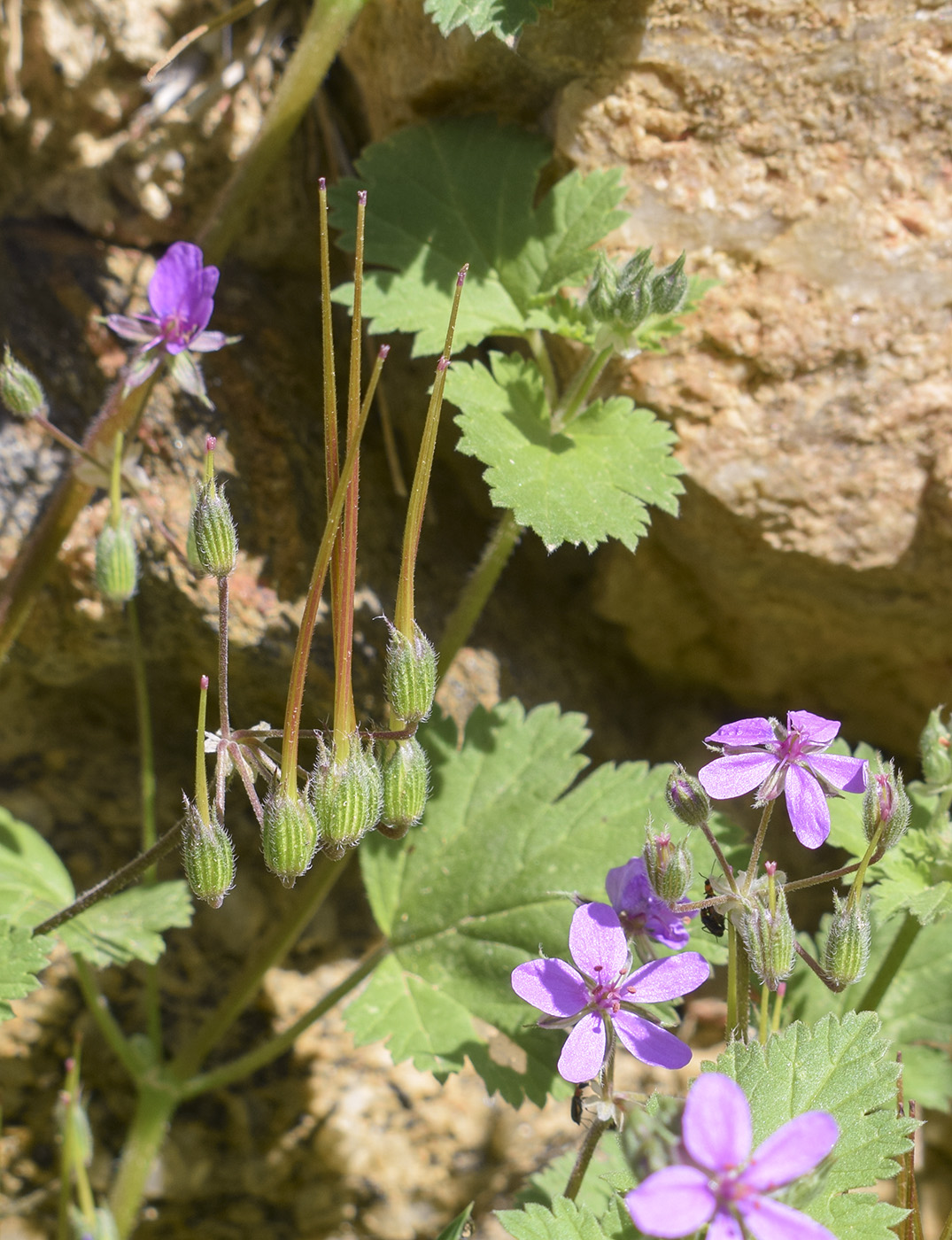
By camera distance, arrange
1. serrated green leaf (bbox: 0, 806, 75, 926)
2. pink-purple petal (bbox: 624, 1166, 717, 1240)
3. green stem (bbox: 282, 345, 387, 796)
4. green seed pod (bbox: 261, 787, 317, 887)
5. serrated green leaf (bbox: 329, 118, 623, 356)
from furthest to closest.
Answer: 1. serrated green leaf (bbox: 329, 118, 623, 356)
2. serrated green leaf (bbox: 0, 806, 75, 926)
3. green seed pod (bbox: 261, 787, 317, 887)
4. green stem (bbox: 282, 345, 387, 796)
5. pink-purple petal (bbox: 624, 1166, 717, 1240)

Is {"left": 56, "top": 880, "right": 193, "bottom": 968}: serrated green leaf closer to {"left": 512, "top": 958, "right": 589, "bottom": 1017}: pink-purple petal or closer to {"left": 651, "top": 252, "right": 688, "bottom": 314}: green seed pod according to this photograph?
{"left": 512, "top": 958, "right": 589, "bottom": 1017}: pink-purple petal

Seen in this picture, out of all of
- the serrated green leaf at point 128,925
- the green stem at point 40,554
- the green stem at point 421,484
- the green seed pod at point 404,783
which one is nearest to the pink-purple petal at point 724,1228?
the green seed pod at point 404,783

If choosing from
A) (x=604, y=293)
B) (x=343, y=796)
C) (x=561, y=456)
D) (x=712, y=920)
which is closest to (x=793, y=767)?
(x=712, y=920)

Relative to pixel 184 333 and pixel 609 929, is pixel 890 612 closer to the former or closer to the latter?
pixel 609 929

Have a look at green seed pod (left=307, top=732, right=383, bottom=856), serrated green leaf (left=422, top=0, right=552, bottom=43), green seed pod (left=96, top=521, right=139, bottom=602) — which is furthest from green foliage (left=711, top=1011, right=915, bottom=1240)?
serrated green leaf (left=422, top=0, right=552, bottom=43)

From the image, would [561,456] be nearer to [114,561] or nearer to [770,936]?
[114,561]

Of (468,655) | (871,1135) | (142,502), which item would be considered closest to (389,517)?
(468,655)
